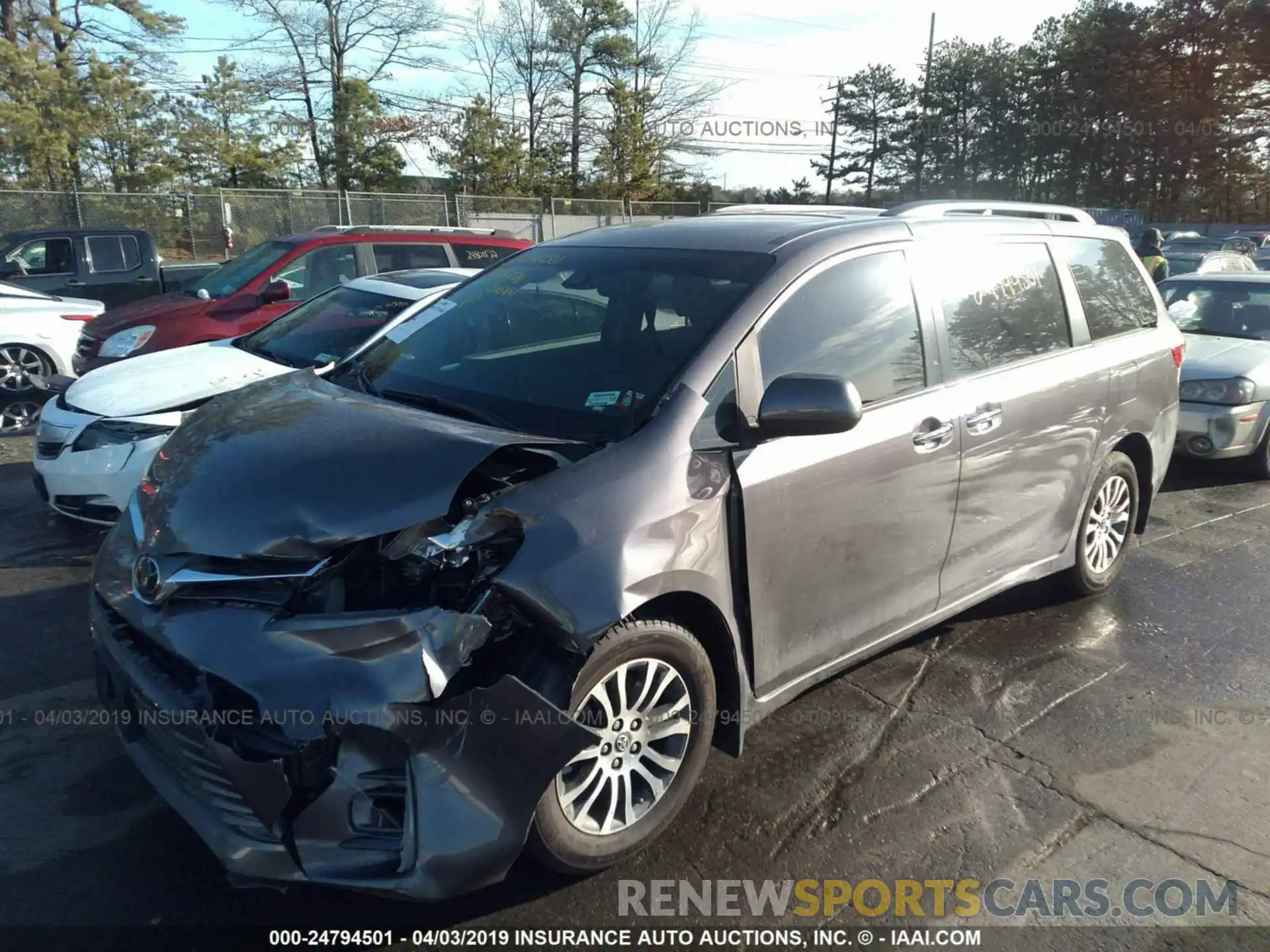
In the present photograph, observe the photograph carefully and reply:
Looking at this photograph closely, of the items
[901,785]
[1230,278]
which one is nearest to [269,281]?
[901,785]

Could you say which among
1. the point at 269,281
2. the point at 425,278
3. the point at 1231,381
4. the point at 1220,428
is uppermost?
the point at 425,278

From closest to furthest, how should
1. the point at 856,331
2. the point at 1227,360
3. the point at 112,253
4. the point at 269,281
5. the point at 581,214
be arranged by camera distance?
the point at 856,331 → the point at 1227,360 → the point at 269,281 → the point at 112,253 → the point at 581,214

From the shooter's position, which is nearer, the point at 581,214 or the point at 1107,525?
the point at 1107,525

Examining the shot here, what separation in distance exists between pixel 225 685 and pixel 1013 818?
2.53 metres

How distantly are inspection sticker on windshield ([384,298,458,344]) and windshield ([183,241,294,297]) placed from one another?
5161 millimetres

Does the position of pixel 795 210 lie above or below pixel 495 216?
above

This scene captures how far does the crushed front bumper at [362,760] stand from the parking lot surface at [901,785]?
1.37 feet

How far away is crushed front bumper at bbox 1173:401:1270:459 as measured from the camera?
23.9 ft

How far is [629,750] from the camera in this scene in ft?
9.28

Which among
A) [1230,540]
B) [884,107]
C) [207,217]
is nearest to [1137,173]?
[884,107]

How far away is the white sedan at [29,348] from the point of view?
28.1 ft

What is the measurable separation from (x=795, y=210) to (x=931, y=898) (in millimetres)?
2913

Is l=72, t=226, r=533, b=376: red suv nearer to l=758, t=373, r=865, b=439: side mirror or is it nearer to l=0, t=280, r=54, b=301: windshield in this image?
l=0, t=280, r=54, b=301: windshield

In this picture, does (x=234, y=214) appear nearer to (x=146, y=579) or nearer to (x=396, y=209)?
(x=396, y=209)
